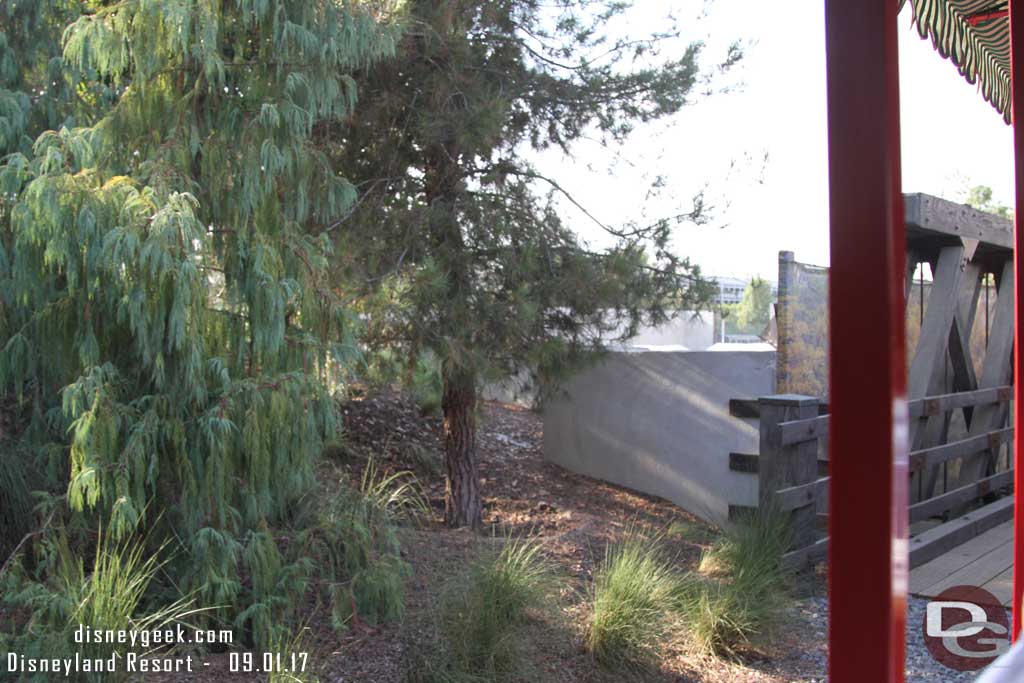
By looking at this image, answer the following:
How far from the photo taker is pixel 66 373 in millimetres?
4320

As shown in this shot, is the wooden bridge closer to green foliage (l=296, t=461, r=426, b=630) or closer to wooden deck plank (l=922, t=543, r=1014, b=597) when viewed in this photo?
wooden deck plank (l=922, t=543, r=1014, b=597)

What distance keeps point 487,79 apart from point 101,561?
179 inches

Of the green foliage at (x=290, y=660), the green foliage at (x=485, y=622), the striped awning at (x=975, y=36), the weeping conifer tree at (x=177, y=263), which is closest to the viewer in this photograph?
the striped awning at (x=975, y=36)

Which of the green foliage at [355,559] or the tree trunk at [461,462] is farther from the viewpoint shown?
the tree trunk at [461,462]

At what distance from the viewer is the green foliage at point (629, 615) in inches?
170

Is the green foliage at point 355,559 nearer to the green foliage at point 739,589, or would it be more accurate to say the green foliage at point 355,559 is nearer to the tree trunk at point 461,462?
the green foliage at point 739,589

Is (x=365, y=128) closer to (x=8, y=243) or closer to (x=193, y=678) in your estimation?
(x=8, y=243)

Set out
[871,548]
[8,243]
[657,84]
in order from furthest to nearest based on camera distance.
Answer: [657,84]
[8,243]
[871,548]

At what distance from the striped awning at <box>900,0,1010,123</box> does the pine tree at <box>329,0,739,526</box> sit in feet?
10.4

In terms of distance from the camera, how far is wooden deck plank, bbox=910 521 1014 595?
5.01 m

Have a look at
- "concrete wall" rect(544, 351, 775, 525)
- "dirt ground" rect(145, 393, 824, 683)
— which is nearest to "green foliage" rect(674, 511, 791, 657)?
"dirt ground" rect(145, 393, 824, 683)

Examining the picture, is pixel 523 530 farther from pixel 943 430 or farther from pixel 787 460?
pixel 943 430

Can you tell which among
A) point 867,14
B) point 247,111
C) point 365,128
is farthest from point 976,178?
point 867,14

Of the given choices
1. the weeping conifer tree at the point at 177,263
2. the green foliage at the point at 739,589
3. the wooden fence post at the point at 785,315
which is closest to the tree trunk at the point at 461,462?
the wooden fence post at the point at 785,315
